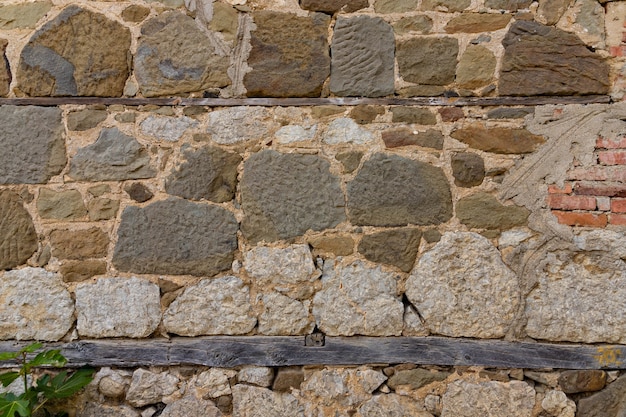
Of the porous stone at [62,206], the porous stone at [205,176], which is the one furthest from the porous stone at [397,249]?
the porous stone at [62,206]

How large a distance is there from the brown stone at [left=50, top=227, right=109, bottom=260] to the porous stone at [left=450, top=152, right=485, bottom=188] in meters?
1.62

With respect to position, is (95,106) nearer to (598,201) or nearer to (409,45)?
(409,45)

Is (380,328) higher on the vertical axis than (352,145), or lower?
lower

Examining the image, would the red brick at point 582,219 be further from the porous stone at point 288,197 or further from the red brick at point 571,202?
the porous stone at point 288,197

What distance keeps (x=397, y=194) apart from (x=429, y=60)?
0.63 meters

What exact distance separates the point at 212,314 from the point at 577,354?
1.62 m

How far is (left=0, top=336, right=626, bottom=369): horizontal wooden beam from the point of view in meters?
2.28

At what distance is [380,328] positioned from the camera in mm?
2314

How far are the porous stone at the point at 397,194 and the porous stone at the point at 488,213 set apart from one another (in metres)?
0.07

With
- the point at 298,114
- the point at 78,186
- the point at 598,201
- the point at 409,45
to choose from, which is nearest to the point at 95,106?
the point at 78,186

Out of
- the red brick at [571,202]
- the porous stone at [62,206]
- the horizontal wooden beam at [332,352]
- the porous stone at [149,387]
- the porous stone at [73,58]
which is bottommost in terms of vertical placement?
the porous stone at [149,387]

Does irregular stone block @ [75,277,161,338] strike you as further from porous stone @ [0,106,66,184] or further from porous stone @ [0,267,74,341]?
porous stone @ [0,106,66,184]

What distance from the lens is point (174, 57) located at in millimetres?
2416

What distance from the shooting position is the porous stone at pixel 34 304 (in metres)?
2.34
